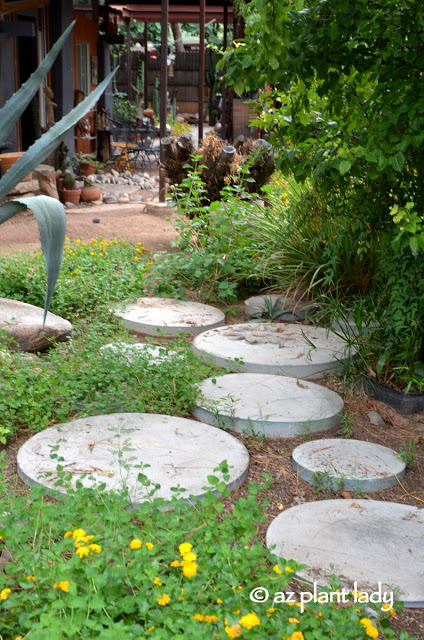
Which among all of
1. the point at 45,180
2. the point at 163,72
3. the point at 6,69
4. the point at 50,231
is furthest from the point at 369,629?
the point at 6,69

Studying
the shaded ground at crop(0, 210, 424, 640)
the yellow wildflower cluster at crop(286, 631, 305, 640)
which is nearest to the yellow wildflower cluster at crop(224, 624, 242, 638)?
the yellow wildflower cluster at crop(286, 631, 305, 640)

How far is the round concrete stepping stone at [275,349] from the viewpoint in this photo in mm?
4121

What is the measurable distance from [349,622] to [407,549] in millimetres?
687

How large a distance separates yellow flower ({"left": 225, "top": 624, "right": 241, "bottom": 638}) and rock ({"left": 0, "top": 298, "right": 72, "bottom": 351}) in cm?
275

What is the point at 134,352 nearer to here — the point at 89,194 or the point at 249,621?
the point at 249,621

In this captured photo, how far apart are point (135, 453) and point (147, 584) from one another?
112 centimetres

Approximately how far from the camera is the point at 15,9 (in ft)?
34.4

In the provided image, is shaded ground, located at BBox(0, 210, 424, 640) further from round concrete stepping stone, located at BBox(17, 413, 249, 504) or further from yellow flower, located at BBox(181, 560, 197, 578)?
yellow flower, located at BBox(181, 560, 197, 578)

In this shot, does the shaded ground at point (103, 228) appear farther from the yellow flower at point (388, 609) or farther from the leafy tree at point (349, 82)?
the yellow flower at point (388, 609)

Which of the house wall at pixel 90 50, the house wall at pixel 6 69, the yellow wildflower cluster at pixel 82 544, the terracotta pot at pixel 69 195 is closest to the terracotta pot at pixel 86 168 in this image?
the house wall at pixel 90 50

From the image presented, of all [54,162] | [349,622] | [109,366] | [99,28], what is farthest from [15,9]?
[349,622]

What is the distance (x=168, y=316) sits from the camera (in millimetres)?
4961

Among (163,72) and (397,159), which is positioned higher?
(163,72)

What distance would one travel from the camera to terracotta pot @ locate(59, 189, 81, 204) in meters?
10.4
